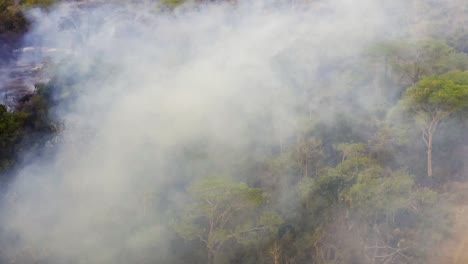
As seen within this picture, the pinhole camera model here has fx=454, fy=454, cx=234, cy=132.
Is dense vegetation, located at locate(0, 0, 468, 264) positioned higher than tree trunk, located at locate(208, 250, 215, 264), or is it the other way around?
dense vegetation, located at locate(0, 0, 468, 264)

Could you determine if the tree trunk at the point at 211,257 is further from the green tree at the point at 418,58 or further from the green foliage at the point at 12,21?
the green foliage at the point at 12,21

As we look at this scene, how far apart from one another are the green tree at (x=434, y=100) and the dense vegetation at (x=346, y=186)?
0.02 metres

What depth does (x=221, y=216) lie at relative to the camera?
9.92 meters

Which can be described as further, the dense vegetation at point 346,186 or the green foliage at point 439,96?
the green foliage at point 439,96

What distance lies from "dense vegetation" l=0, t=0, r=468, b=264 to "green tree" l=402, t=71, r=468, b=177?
25 mm

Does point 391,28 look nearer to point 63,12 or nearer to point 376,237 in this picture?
point 376,237

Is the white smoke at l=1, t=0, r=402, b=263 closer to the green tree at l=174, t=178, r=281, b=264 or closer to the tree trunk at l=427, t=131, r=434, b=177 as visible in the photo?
the green tree at l=174, t=178, r=281, b=264

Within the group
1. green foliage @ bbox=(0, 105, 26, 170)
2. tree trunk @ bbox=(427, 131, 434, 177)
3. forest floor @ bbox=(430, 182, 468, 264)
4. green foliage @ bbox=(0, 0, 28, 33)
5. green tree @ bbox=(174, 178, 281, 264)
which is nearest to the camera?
forest floor @ bbox=(430, 182, 468, 264)

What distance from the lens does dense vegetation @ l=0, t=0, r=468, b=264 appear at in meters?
9.55

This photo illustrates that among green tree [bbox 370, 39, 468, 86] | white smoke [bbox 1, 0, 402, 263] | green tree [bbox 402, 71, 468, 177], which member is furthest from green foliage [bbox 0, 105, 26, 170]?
green tree [bbox 370, 39, 468, 86]

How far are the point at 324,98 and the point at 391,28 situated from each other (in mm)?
4547

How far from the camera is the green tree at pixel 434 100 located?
1013 centimetres

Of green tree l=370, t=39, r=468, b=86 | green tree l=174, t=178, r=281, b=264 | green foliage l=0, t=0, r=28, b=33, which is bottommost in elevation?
green tree l=174, t=178, r=281, b=264

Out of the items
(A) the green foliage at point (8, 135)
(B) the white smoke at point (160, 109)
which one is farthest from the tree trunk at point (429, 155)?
(A) the green foliage at point (8, 135)
